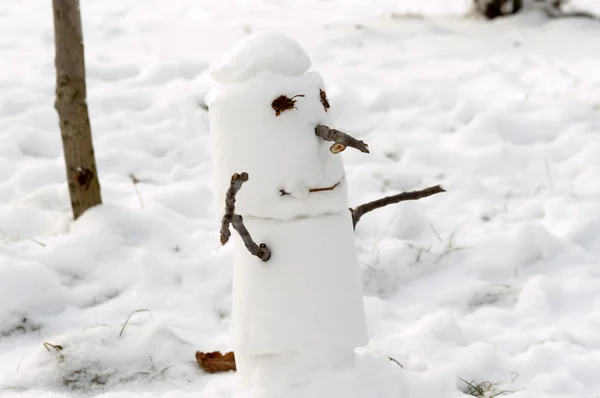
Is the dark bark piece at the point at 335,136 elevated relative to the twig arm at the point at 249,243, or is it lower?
elevated

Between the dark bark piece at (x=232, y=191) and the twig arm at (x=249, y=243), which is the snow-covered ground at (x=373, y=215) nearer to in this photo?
the twig arm at (x=249, y=243)

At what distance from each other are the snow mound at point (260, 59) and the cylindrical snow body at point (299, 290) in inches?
12.8

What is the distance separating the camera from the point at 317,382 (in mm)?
1558

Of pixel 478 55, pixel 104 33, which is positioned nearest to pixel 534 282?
pixel 478 55

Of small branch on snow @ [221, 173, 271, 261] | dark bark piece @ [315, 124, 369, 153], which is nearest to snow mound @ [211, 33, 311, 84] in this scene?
dark bark piece @ [315, 124, 369, 153]

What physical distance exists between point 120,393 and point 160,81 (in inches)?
100

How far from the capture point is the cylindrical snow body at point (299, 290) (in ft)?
5.01

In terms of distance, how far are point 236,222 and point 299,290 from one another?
9.0 inches

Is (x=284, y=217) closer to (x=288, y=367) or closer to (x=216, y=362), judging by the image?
(x=288, y=367)

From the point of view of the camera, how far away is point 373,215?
279 cm

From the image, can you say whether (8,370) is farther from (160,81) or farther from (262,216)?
(160,81)

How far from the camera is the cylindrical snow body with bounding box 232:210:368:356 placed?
60.2 inches

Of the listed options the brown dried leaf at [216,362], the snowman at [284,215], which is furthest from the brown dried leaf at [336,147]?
the brown dried leaf at [216,362]

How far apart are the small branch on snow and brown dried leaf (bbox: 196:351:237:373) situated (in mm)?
492
